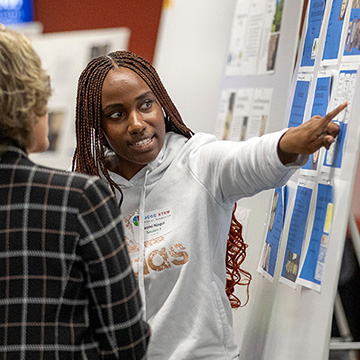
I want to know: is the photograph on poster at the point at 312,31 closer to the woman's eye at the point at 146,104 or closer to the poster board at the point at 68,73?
the woman's eye at the point at 146,104

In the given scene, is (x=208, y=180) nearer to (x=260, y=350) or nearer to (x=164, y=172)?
(x=164, y=172)

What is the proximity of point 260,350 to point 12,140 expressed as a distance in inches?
42.8

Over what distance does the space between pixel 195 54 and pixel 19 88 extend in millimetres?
2362

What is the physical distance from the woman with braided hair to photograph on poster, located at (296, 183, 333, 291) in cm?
18

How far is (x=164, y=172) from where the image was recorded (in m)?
1.66

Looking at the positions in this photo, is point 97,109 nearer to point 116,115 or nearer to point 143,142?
point 116,115

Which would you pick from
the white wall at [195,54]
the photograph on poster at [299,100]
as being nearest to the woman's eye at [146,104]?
the photograph on poster at [299,100]

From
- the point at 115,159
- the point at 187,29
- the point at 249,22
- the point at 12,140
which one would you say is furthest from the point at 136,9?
the point at 12,140

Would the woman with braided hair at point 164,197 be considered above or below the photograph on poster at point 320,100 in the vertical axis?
below

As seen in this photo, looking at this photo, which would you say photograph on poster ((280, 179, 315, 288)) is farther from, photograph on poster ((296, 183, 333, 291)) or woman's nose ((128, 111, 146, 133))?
woman's nose ((128, 111, 146, 133))

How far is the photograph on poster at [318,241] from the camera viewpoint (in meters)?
1.48

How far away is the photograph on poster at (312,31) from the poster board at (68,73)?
8.88ft

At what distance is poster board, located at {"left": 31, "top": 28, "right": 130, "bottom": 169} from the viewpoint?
4.33 m

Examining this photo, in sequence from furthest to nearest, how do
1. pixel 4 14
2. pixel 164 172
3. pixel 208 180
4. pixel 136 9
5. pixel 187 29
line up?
pixel 4 14, pixel 136 9, pixel 187 29, pixel 164 172, pixel 208 180
